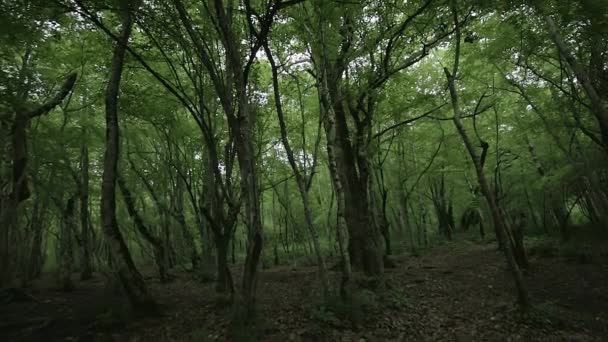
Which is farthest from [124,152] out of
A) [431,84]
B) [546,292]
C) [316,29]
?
[546,292]

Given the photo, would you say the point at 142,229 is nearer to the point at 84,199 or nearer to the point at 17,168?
the point at 84,199

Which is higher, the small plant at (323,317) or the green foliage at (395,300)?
the small plant at (323,317)

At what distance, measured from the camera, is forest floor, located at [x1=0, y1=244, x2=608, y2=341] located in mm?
5660

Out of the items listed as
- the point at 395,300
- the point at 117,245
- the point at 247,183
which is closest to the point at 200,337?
the point at 247,183

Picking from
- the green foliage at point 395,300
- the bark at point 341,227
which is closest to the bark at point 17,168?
the bark at point 341,227

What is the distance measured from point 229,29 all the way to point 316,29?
130 inches

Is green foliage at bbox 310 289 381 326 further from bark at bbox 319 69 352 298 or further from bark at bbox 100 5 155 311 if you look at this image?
bark at bbox 100 5 155 311

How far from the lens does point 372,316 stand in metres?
6.41

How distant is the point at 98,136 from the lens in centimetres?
1275

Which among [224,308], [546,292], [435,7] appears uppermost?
[435,7]

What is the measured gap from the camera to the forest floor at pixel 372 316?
223 inches

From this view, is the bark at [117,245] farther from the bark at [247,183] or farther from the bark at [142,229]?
the bark at [142,229]

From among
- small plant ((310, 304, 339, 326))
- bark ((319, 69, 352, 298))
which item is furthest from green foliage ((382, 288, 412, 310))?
small plant ((310, 304, 339, 326))

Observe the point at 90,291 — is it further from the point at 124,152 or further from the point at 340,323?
the point at 340,323
